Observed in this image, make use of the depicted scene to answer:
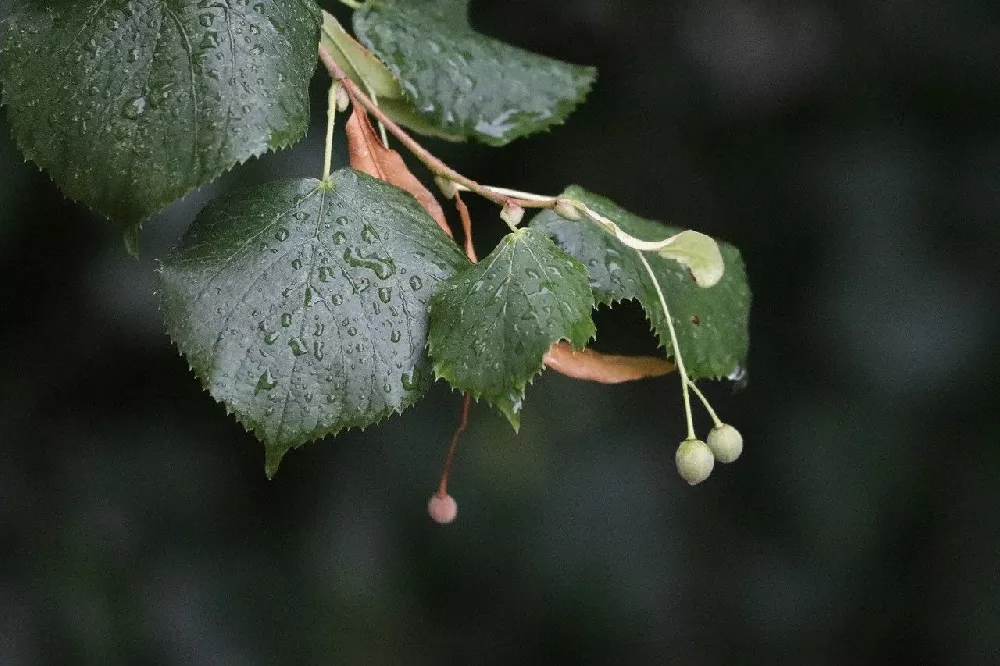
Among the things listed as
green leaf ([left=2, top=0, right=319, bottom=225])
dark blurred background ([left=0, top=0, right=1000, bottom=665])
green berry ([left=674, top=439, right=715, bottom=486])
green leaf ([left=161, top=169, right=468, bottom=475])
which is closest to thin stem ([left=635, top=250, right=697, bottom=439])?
green berry ([left=674, top=439, right=715, bottom=486])

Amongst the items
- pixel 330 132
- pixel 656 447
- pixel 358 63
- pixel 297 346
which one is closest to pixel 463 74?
pixel 358 63

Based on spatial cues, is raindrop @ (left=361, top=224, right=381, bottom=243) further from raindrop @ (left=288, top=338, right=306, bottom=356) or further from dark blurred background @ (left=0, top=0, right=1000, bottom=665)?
dark blurred background @ (left=0, top=0, right=1000, bottom=665)

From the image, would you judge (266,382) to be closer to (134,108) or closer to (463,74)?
(134,108)

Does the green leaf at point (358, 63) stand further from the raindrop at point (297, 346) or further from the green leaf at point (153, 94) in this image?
the raindrop at point (297, 346)

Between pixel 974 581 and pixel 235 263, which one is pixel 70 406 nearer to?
pixel 235 263

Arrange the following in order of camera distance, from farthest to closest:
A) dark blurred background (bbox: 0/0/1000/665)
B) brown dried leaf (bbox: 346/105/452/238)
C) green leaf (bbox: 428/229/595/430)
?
dark blurred background (bbox: 0/0/1000/665)
brown dried leaf (bbox: 346/105/452/238)
green leaf (bbox: 428/229/595/430)

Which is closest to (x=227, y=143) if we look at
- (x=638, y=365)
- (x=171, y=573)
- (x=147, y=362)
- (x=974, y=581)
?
(x=638, y=365)
